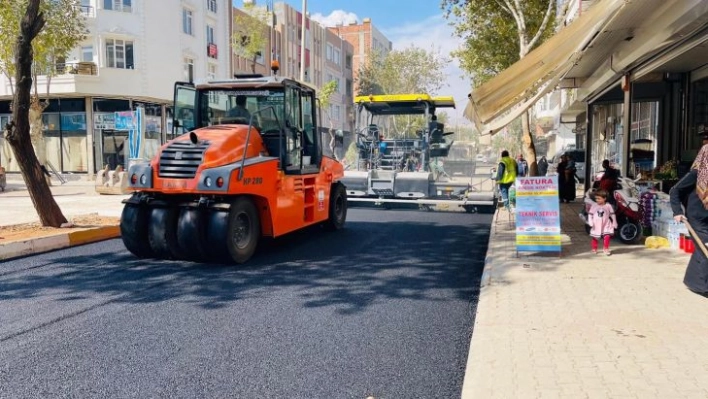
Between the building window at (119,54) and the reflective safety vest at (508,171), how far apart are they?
2283cm

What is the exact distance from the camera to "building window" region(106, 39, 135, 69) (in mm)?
29969

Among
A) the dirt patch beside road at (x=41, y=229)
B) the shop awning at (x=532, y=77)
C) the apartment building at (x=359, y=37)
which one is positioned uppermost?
the apartment building at (x=359, y=37)

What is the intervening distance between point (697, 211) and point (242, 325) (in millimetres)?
4641

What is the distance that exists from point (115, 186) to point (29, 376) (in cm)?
1806

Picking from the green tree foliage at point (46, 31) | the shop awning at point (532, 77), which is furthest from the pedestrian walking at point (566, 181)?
the green tree foliage at point (46, 31)

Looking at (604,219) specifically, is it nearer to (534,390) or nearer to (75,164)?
(534,390)

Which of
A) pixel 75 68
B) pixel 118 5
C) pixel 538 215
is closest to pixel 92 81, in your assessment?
pixel 75 68

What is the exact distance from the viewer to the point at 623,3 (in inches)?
273

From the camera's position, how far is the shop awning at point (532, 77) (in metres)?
8.45

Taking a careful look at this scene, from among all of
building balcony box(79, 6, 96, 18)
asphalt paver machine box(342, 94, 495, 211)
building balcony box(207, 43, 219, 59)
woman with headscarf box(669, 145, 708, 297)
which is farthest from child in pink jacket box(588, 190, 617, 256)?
building balcony box(207, 43, 219, 59)

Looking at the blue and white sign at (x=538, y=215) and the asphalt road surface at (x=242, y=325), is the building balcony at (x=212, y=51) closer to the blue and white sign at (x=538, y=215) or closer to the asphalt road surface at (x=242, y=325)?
the asphalt road surface at (x=242, y=325)

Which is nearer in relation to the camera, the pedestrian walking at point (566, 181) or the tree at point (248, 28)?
the pedestrian walking at point (566, 181)

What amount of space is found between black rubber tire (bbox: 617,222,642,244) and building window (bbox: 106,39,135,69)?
27307 millimetres

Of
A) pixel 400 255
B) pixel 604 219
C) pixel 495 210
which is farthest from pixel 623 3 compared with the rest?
pixel 495 210
